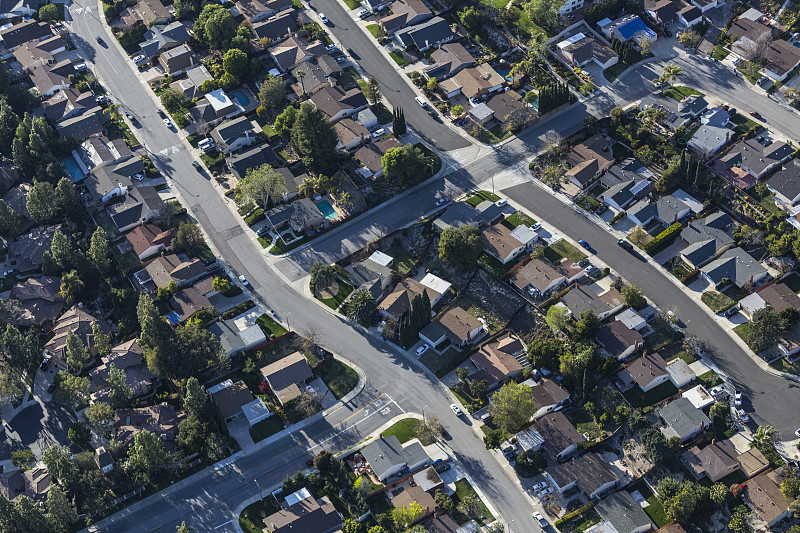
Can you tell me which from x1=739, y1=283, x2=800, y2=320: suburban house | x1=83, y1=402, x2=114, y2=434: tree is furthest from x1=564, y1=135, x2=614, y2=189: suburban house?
x1=83, y1=402, x2=114, y2=434: tree

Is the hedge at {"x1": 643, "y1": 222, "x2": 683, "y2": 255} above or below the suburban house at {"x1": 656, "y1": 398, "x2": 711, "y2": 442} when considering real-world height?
above

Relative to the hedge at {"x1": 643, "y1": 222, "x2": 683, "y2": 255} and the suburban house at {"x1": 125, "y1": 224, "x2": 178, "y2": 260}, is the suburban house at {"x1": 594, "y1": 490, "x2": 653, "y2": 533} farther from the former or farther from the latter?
the suburban house at {"x1": 125, "y1": 224, "x2": 178, "y2": 260}

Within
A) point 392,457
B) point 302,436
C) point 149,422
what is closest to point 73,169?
point 149,422

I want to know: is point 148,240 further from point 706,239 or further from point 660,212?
point 706,239

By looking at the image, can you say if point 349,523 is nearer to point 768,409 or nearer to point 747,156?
point 768,409

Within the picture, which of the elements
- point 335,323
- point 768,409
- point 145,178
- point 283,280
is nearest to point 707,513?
point 768,409

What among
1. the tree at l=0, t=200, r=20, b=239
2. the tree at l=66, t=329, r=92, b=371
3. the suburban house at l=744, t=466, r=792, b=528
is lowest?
the suburban house at l=744, t=466, r=792, b=528
